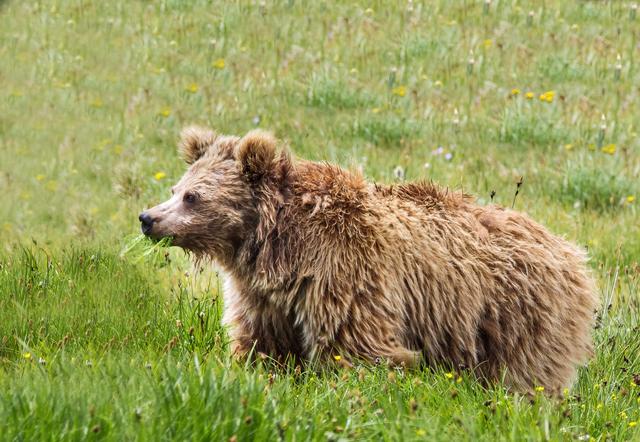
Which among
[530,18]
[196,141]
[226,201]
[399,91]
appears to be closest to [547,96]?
[399,91]

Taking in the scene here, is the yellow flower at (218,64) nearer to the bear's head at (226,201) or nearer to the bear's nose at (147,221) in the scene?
the bear's head at (226,201)

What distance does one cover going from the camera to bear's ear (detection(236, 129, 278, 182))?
4848 millimetres

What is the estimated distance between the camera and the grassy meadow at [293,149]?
3.64m

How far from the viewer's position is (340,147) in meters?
9.31

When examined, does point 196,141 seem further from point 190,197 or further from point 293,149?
point 293,149

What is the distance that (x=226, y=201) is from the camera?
15.9 feet

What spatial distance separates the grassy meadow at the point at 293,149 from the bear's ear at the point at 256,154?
64 cm

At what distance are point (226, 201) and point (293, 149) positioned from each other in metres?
4.37

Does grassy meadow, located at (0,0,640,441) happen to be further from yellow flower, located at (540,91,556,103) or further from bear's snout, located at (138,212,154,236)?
bear's snout, located at (138,212,154,236)

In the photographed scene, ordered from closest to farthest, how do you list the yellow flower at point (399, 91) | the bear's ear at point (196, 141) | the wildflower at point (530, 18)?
1. the bear's ear at point (196, 141)
2. the yellow flower at point (399, 91)
3. the wildflower at point (530, 18)

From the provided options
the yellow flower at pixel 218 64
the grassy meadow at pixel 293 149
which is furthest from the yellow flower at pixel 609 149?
the yellow flower at pixel 218 64

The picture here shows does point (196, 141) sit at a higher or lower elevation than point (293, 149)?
higher

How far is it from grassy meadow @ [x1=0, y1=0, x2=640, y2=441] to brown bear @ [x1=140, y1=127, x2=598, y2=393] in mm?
222

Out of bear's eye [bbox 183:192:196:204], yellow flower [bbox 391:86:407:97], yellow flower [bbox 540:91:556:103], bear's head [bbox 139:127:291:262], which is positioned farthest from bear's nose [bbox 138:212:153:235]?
yellow flower [bbox 540:91:556:103]
